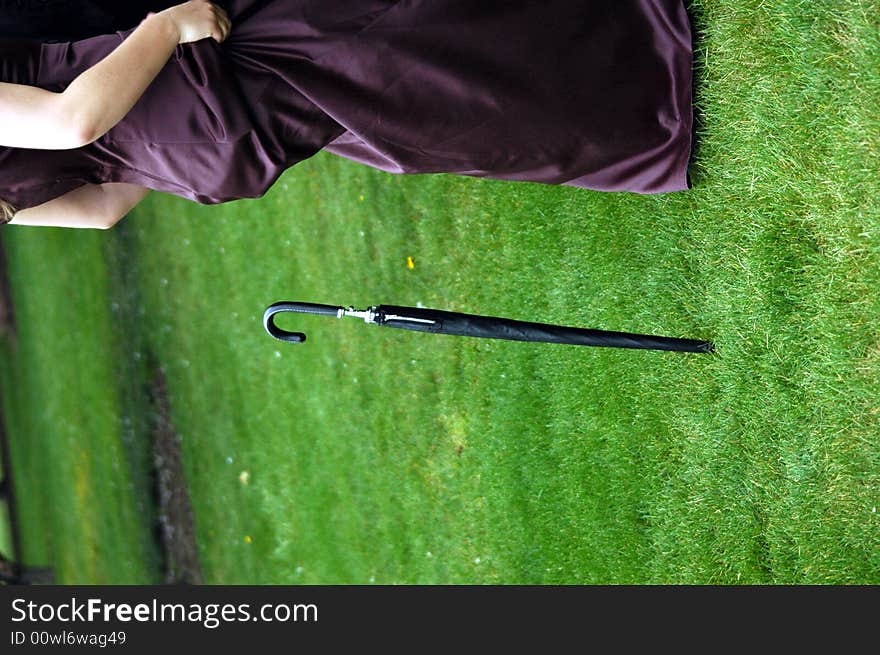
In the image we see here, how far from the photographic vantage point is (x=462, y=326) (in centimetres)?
327

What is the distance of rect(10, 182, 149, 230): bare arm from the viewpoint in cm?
354

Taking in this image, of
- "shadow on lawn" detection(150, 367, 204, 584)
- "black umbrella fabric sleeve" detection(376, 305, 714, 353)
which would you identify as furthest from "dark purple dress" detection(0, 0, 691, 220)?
"shadow on lawn" detection(150, 367, 204, 584)

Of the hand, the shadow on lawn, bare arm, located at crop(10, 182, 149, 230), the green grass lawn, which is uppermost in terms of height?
the hand

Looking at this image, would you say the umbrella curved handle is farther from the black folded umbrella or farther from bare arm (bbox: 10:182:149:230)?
bare arm (bbox: 10:182:149:230)

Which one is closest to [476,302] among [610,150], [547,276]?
[547,276]

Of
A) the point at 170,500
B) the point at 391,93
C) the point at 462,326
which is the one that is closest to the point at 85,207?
the point at 391,93

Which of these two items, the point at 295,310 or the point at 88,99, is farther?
the point at 295,310

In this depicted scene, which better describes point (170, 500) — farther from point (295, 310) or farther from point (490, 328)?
point (490, 328)

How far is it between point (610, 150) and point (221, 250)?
525cm

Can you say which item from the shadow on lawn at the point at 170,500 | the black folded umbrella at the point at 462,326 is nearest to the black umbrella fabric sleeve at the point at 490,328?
the black folded umbrella at the point at 462,326

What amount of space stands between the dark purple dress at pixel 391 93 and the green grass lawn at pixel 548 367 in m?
0.32

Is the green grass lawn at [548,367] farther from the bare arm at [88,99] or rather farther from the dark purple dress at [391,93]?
the bare arm at [88,99]

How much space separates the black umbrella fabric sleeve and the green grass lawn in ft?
1.74

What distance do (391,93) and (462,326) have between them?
2.58 feet
